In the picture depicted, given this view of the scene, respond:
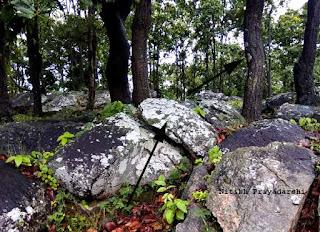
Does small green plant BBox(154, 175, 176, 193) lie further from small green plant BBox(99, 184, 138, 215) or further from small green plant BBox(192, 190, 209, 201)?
small green plant BBox(192, 190, 209, 201)

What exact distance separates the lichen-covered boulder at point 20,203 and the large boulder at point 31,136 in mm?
912

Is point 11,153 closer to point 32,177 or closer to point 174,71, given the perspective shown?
point 32,177

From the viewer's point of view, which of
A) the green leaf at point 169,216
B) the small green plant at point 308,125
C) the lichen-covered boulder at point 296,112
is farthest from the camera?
the lichen-covered boulder at point 296,112

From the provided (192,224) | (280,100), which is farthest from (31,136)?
(280,100)

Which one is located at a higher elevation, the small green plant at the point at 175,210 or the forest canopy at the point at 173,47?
the forest canopy at the point at 173,47

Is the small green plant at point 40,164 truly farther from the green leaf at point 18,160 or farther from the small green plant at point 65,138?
the small green plant at point 65,138

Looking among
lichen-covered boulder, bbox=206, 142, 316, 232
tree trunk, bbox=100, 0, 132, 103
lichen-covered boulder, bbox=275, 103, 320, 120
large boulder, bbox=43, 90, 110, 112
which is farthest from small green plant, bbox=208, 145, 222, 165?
large boulder, bbox=43, 90, 110, 112

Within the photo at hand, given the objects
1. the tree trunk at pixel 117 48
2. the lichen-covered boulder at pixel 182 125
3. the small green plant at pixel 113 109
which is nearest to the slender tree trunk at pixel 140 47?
the tree trunk at pixel 117 48

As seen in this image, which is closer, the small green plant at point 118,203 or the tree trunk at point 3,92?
the small green plant at point 118,203

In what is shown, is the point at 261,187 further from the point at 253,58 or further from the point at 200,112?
the point at 253,58

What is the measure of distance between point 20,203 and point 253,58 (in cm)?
537

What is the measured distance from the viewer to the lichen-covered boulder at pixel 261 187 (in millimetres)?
3832

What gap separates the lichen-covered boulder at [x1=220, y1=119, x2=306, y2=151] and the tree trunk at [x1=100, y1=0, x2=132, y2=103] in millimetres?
5368

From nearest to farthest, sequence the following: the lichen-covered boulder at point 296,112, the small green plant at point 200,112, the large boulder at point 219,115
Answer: the small green plant at point 200,112
the large boulder at point 219,115
the lichen-covered boulder at point 296,112
